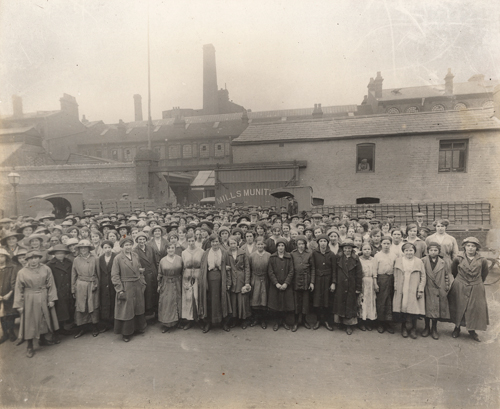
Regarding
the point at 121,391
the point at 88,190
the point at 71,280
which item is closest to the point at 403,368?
the point at 121,391

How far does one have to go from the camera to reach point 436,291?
5.52 meters

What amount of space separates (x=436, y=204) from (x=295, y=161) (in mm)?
7220

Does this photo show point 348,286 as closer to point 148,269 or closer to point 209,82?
point 148,269

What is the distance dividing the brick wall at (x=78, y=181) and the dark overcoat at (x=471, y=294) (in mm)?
16760

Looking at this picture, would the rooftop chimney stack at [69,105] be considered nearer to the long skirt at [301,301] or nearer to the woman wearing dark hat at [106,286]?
the woman wearing dark hat at [106,286]

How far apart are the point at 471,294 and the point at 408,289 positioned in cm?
101

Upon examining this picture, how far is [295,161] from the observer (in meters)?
17.0

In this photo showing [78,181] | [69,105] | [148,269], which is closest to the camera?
[148,269]

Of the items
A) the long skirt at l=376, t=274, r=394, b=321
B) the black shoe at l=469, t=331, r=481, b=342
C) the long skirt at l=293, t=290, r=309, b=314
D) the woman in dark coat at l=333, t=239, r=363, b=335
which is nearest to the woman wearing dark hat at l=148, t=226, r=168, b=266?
the long skirt at l=293, t=290, r=309, b=314

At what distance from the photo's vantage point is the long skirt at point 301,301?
19.5ft

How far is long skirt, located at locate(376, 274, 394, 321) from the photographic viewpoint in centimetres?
569

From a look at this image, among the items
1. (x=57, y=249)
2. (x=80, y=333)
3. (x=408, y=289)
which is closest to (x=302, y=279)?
(x=408, y=289)

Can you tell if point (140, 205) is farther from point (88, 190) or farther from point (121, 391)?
point (121, 391)

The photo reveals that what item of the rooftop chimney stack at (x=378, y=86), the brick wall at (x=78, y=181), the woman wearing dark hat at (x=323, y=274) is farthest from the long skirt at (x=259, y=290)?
the rooftop chimney stack at (x=378, y=86)
